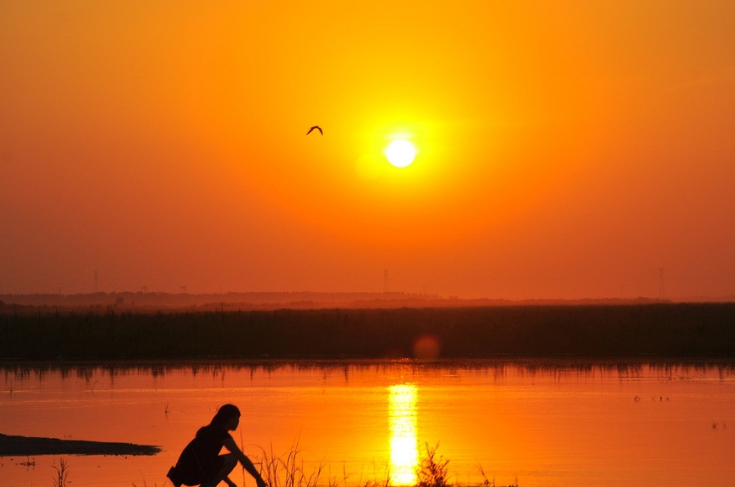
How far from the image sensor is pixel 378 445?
779 inches

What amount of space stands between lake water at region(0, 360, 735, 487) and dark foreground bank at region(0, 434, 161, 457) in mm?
422

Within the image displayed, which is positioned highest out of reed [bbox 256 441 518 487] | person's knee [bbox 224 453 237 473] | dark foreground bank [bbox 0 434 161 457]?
dark foreground bank [bbox 0 434 161 457]

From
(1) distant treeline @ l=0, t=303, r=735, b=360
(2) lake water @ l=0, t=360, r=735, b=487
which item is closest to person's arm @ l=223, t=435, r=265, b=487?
(2) lake water @ l=0, t=360, r=735, b=487

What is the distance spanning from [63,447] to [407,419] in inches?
280

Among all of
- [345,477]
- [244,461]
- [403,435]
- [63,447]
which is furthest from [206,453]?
[403,435]

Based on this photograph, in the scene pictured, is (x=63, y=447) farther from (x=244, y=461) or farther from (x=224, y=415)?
(x=244, y=461)

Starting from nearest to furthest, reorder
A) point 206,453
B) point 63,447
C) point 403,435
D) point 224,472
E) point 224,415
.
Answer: point 224,415
point 206,453
point 224,472
point 63,447
point 403,435

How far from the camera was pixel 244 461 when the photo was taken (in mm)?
11430

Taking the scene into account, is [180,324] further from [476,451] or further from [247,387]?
[476,451]

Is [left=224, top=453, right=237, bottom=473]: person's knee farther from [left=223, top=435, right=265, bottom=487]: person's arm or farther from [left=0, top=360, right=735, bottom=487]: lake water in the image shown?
[left=0, top=360, right=735, bottom=487]: lake water

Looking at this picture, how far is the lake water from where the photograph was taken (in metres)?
17.2

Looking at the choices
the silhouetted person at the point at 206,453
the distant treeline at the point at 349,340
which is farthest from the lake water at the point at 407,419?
the distant treeline at the point at 349,340

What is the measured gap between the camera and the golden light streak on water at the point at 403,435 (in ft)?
54.7

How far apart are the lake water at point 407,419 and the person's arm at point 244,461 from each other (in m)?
4.41
